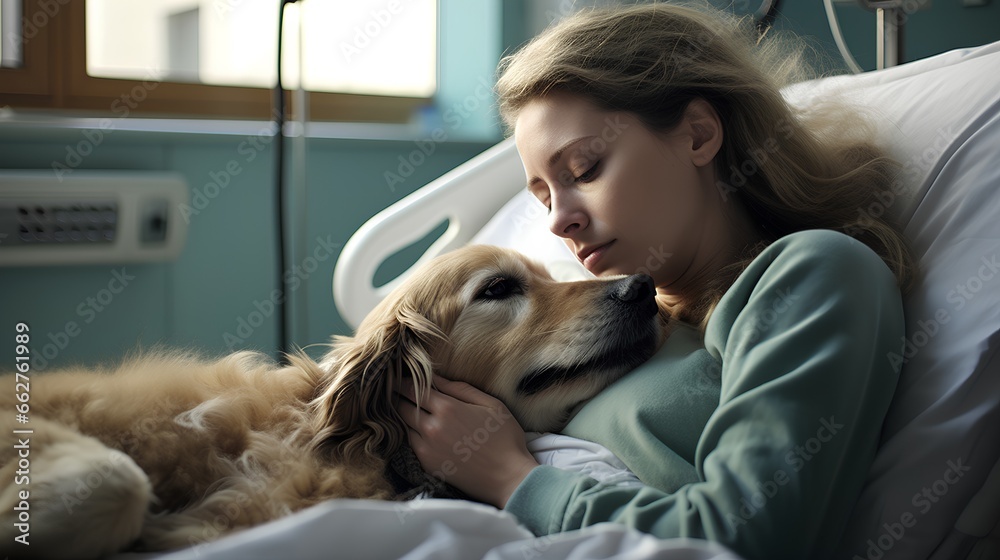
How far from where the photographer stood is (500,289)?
1.49 m

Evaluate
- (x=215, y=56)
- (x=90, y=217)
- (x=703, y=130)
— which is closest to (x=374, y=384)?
(x=703, y=130)

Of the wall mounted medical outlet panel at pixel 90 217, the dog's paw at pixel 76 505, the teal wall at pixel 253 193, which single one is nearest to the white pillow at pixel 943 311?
the dog's paw at pixel 76 505

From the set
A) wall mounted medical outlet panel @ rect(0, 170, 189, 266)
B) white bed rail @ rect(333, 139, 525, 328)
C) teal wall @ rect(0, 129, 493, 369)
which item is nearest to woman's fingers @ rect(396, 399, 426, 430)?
white bed rail @ rect(333, 139, 525, 328)

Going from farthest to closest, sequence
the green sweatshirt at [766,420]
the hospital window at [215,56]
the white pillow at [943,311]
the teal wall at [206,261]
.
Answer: the hospital window at [215,56] → the teal wall at [206,261] → the white pillow at [943,311] → the green sweatshirt at [766,420]

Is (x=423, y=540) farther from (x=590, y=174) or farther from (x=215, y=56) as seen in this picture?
(x=215, y=56)

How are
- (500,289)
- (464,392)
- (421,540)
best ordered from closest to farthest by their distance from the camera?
1. (421,540)
2. (464,392)
3. (500,289)

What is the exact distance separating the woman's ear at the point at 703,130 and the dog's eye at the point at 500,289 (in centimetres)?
41

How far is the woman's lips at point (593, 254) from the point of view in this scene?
150cm

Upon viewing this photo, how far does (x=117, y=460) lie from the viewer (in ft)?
3.30

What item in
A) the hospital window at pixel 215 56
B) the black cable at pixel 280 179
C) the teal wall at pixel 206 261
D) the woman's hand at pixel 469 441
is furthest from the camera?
the hospital window at pixel 215 56

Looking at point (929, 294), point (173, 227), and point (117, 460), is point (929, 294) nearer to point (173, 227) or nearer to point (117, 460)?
point (117, 460)

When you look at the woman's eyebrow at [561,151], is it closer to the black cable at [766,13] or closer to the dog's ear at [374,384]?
the dog's ear at [374,384]

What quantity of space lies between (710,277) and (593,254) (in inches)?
8.7

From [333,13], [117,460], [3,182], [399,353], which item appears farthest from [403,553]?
[333,13]
